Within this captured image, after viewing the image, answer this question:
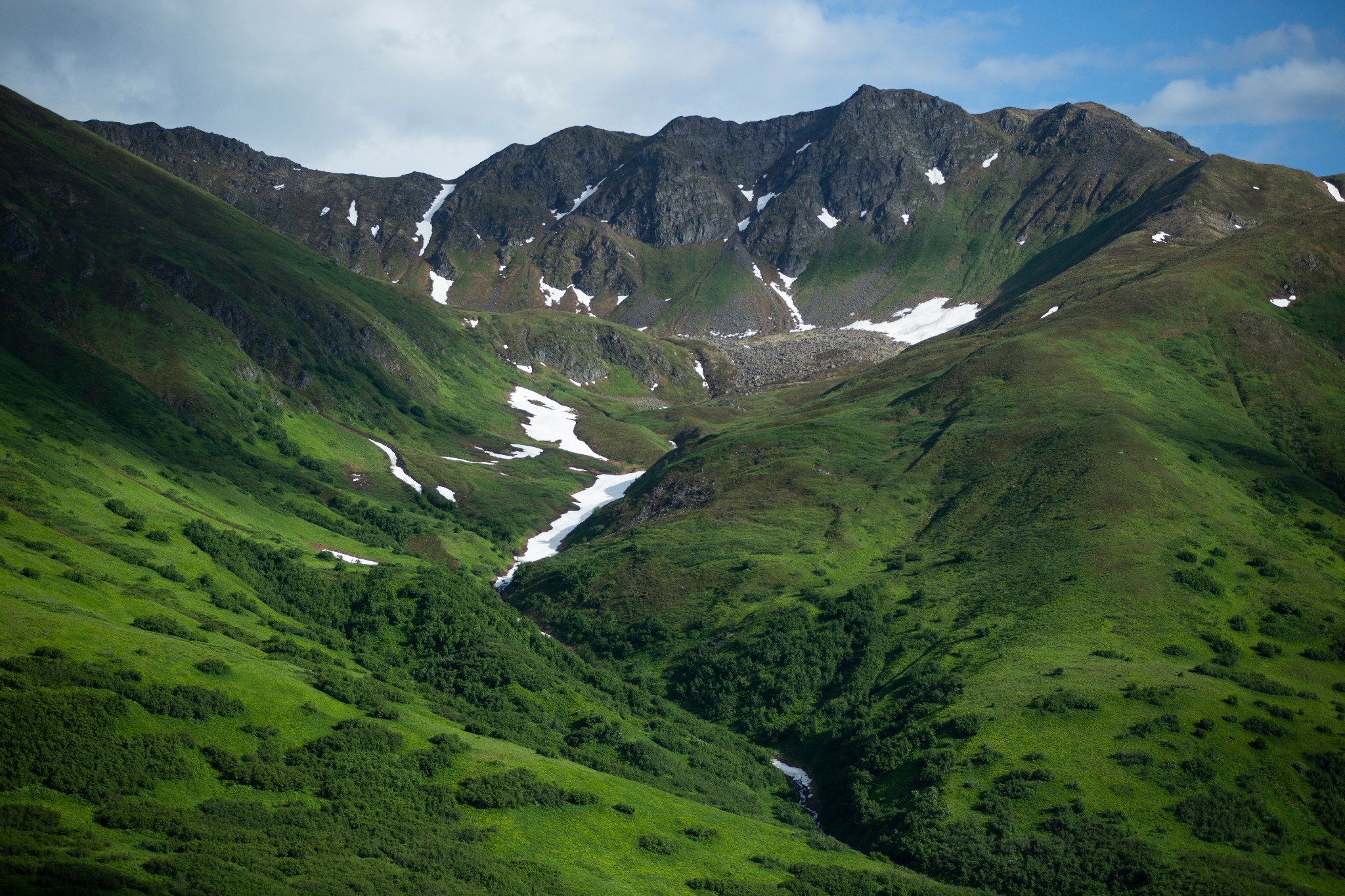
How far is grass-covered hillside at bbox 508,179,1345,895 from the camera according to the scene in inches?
2662

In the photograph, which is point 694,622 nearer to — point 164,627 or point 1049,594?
point 1049,594

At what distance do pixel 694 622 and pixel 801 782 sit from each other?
30.6 m

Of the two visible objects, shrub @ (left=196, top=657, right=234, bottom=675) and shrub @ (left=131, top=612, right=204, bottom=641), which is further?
shrub @ (left=131, top=612, right=204, bottom=641)

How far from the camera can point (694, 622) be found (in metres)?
116

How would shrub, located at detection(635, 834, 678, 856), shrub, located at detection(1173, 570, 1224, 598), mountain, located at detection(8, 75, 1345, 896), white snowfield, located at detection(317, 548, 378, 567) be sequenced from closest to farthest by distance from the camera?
mountain, located at detection(8, 75, 1345, 896) → shrub, located at detection(635, 834, 678, 856) → shrub, located at detection(1173, 570, 1224, 598) → white snowfield, located at detection(317, 548, 378, 567)

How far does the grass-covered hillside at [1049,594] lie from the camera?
6762cm

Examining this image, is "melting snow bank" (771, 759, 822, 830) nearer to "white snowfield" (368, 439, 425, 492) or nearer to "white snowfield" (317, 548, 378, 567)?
"white snowfield" (317, 548, 378, 567)

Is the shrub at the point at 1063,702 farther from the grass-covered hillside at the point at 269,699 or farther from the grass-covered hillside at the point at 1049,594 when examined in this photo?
the grass-covered hillside at the point at 269,699

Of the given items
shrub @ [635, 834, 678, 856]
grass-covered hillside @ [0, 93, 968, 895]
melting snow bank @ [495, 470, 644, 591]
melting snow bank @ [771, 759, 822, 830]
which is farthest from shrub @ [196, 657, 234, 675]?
melting snow bank @ [495, 470, 644, 591]

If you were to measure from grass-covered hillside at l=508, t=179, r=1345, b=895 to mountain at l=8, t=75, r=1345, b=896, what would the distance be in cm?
48

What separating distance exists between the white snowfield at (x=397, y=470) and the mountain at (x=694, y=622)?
1.43 metres

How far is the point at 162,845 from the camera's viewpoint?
3919 centimetres

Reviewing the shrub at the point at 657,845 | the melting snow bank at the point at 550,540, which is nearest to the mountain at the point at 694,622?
the shrub at the point at 657,845

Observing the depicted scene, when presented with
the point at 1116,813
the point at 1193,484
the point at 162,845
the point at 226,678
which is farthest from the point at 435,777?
the point at 1193,484
